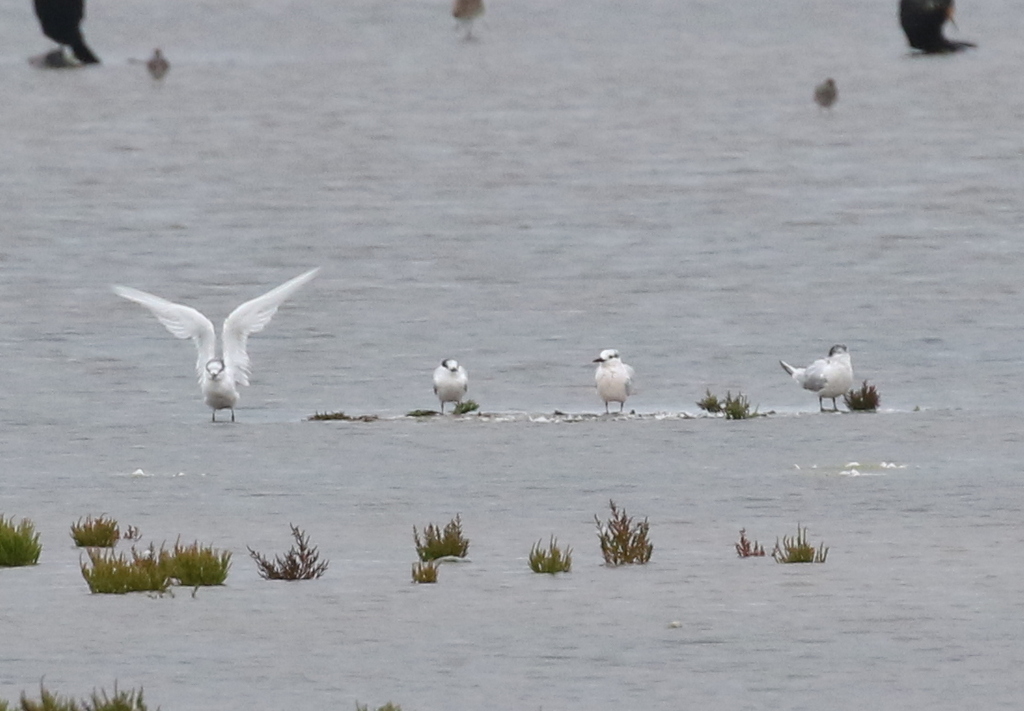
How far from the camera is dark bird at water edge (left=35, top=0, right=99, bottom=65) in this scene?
72.7 metres

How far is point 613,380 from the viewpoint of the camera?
20.4 meters

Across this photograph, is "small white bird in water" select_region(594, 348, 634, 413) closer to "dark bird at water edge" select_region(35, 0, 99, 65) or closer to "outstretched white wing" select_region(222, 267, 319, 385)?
"outstretched white wing" select_region(222, 267, 319, 385)

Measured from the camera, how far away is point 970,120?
5772cm

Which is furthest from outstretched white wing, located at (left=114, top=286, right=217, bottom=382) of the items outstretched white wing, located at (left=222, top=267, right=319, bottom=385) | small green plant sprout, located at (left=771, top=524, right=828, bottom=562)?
small green plant sprout, located at (left=771, top=524, right=828, bottom=562)

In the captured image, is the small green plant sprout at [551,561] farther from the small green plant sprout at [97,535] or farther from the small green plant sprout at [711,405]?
the small green plant sprout at [711,405]

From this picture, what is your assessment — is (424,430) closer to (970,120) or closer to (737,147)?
(737,147)

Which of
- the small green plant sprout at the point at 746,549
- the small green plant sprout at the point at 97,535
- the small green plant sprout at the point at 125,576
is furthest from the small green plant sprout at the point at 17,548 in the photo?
the small green plant sprout at the point at 746,549

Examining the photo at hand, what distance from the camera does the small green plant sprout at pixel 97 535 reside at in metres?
13.8

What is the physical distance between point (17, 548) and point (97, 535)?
716 millimetres

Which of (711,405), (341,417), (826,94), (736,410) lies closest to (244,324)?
(341,417)

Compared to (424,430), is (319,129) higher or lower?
higher

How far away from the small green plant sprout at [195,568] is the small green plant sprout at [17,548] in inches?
38.8

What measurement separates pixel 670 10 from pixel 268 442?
8902 cm

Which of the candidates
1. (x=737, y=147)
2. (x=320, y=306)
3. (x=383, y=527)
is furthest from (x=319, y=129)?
(x=383, y=527)
